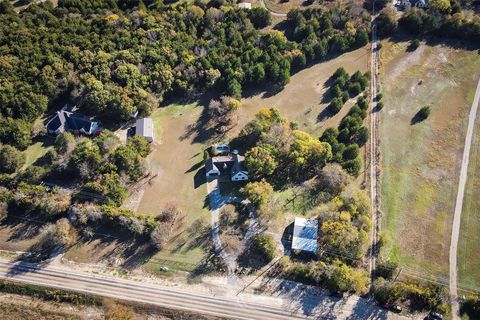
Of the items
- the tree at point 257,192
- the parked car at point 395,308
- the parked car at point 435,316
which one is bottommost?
the parked car at point 435,316

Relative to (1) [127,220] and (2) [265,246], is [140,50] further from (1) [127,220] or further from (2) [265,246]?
(2) [265,246]

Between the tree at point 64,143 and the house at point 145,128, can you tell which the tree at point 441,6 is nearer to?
the house at point 145,128

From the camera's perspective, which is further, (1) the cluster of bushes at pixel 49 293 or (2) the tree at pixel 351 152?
(2) the tree at pixel 351 152

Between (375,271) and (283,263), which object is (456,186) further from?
(283,263)

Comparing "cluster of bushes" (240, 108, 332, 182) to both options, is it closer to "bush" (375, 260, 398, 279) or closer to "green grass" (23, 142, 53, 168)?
"bush" (375, 260, 398, 279)

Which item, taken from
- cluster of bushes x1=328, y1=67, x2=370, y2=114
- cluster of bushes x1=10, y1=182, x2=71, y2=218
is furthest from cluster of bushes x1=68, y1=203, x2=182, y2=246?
cluster of bushes x1=328, y1=67, x2=370, y2=114

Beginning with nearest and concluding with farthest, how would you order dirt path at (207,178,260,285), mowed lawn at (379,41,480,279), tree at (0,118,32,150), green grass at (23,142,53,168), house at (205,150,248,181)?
dirt path at (207,178,260,285)
mowed lawn at (379,41,480,279)
house at (205,150,248,181)
tree at (0,118,32,150)
green grass at (23,142,53,168)

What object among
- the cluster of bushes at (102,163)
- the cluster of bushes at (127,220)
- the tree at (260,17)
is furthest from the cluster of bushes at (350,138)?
the cluster of bushes at (102,163)
